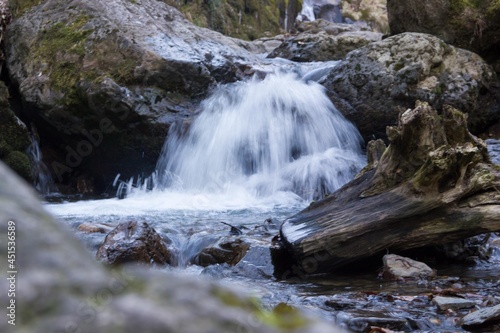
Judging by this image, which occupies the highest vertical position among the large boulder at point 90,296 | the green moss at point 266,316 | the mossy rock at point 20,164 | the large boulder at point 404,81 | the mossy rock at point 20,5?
the mossy rock at point 20,5

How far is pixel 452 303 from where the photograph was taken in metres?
3.37

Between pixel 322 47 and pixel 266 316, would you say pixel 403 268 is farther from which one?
pixel 322 47

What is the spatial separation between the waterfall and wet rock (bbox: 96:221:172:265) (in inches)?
208

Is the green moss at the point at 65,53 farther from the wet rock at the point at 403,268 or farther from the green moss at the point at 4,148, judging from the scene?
the wet rock at the point at 403,268

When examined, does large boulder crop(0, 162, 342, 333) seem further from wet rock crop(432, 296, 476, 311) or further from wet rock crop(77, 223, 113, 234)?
wet rock crop(77, 223, 113, 234)

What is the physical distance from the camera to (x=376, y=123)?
9758mm

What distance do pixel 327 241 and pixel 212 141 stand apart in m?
5.69

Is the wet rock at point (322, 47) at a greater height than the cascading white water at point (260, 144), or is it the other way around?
the wet rock at point (322, 47)

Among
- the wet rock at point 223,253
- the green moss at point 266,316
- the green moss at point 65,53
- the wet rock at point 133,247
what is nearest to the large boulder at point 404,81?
the green moss at point 65,53

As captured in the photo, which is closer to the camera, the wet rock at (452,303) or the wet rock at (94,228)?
the wet rock at (452,303)

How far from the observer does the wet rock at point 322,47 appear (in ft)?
44.5

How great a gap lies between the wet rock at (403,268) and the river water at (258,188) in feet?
0.31

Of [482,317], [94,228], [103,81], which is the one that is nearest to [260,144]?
[103,81]

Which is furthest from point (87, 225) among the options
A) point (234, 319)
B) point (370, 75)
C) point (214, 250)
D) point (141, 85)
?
point (370, 75)
